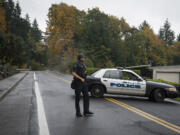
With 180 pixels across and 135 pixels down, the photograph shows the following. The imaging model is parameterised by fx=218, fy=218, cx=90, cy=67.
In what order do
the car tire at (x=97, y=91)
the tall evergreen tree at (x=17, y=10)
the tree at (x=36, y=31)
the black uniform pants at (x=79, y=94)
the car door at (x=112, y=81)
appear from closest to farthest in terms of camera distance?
the black uniform pants at (x=79, y=94)
the car door at (x=112, y=81)
the car tire at (x=97, y=91)
the tall evergreen tree at (x=17, y=10)
the tree at (x=36, y=31)

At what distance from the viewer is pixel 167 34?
90.5 meters

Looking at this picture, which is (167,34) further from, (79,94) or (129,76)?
(79,94)

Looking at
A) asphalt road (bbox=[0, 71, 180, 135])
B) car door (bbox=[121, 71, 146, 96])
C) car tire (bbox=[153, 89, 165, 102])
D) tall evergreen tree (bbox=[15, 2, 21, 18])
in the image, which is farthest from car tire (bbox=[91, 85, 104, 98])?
tall evergreen tree (bbox=[15, 2, 21, 18])

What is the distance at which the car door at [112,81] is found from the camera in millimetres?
10508

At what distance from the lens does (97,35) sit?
54.8 m

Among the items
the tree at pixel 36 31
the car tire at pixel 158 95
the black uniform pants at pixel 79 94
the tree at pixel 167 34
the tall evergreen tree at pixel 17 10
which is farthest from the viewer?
the tree at pixel 36 31

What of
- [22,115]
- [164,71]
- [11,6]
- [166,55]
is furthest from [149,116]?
[11,6]

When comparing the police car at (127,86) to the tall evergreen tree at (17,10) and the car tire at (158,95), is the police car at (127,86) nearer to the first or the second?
the car tire at (158,95)

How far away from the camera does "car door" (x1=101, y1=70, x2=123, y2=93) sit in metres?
10.5

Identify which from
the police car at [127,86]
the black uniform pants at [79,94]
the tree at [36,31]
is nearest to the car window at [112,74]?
the police car at [127,86]

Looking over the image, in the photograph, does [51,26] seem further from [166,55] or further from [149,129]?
[149,129]

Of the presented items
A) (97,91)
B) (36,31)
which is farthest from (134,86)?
(36,31)

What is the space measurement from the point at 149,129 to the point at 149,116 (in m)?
1.51

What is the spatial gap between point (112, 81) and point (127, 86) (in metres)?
0.75
